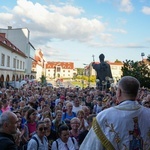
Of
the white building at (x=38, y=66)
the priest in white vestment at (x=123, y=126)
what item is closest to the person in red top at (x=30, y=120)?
the priest in white vestment at (x=123, y=126)

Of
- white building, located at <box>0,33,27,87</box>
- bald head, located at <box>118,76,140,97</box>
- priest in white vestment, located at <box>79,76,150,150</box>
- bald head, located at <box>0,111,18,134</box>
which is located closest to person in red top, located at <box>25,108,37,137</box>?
bald head, located at <box>0,111,18,134</box>

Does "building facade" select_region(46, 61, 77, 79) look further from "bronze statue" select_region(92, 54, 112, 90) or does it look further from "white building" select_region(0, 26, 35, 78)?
"bronze statue" select_region(92, 54, 112, 90)

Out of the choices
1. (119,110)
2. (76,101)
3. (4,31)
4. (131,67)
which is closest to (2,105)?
(76,101)

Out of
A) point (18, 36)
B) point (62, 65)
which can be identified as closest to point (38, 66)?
point (18, 36)

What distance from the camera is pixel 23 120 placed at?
6977 millimetres

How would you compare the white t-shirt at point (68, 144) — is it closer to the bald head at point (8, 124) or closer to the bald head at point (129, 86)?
the bald head at point (8, 124)

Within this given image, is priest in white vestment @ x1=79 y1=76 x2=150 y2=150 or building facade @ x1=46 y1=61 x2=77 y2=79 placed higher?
building facade @ x1=46 y1=61 x2=77 y2=79

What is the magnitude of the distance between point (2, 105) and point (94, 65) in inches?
534

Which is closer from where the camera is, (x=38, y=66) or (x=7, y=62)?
(x=7, y=62)

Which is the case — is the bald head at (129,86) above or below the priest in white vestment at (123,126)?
above

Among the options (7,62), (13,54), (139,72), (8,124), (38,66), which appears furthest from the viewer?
(38,66)

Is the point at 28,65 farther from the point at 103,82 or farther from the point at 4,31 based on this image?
the point at 103,82

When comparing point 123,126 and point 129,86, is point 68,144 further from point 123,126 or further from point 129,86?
point 129,86

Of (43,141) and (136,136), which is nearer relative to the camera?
(136,136)
